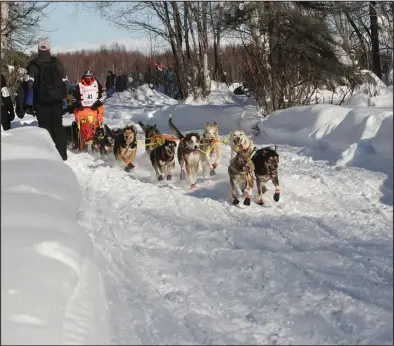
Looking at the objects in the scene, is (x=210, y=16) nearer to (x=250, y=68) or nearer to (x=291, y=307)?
(x=250, y=68)

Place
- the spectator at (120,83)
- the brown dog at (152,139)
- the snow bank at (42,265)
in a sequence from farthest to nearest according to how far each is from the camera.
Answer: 1. the spectator at (120,83)
2. the brown dog at (152,139)
3. the snow bank at (42,265)

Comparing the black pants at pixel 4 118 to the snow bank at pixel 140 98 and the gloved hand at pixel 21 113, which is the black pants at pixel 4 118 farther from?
the snow bank at pixel 140 98

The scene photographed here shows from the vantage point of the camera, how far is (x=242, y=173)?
6820 mm

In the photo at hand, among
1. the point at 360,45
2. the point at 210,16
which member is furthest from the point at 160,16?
the point at 360,45

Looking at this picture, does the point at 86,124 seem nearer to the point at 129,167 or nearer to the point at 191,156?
the point at 129,167

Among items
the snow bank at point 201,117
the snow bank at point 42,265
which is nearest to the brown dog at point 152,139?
the snow bank at point 201,117

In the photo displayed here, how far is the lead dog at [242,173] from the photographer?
6.78 m

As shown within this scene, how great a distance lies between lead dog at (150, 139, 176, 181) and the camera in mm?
8094

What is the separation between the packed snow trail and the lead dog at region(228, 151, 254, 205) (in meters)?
0.17

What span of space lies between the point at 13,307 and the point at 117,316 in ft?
3.40

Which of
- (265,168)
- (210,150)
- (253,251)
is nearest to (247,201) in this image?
(265,168)

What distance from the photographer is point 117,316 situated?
12.0 feet

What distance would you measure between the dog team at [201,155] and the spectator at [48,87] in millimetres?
1019

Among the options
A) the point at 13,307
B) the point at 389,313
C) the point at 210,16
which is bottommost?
the point at 389,313
